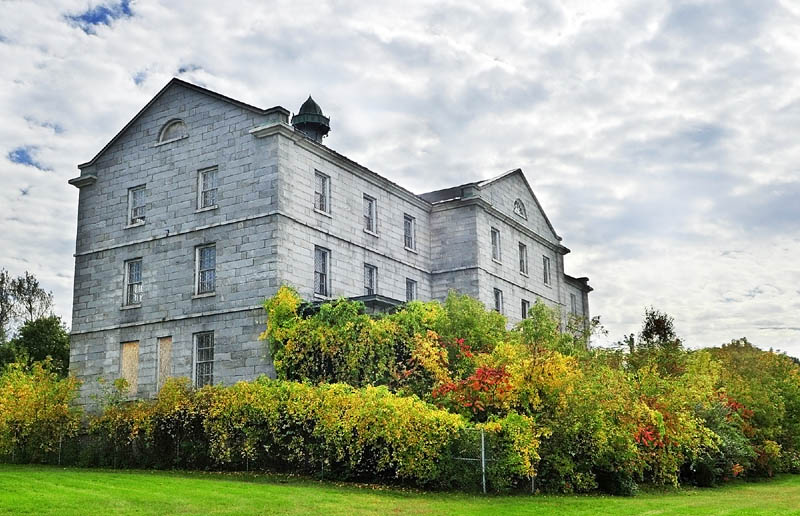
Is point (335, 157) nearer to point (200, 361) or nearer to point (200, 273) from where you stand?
point (200, 273)

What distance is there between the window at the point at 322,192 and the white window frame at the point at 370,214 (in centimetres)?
265

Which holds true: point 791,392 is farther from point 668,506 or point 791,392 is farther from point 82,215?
point 82,215

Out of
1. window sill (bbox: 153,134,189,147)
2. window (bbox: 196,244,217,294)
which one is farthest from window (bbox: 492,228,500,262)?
window sill (bbox: 153,134,189,147)

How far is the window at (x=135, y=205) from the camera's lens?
32.3m

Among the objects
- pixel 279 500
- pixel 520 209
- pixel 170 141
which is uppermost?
pixel 170 141

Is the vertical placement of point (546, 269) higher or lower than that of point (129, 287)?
higher

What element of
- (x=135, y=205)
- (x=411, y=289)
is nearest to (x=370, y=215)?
(x=411, y=289)

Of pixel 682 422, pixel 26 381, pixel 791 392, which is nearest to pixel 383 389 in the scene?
pixel 682 422

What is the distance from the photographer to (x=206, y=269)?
29.8m

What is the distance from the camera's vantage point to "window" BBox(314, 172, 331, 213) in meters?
30.8

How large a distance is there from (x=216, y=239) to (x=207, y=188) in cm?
228

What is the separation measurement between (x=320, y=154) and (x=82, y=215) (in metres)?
10.4

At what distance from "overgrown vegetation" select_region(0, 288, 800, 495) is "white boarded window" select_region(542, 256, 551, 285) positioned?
12403 millimetres

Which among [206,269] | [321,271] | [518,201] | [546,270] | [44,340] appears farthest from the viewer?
[44,340]
